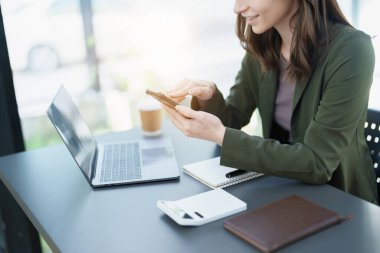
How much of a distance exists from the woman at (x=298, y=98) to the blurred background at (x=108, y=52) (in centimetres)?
61

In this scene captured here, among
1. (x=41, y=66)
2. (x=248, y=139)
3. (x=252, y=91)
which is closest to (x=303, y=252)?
(x=248, y=139)

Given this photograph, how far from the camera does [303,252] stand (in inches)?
28.9

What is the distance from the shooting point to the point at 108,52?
2.03m

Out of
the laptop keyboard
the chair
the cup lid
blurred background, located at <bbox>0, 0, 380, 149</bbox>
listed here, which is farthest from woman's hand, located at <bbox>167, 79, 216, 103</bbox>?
blurred background, located at <bbox>0, 0, 380, 149</bbox>

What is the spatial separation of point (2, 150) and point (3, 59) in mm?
325

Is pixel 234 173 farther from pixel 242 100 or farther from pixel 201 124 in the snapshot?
pixel 242 100

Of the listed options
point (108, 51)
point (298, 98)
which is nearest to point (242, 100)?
point (298, 98)

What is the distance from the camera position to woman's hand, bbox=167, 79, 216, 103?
1.27 meters

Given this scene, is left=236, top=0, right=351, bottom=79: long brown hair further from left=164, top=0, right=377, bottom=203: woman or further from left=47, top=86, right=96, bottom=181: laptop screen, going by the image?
left=47, top=86, right=96, bottom=181: laptop screen

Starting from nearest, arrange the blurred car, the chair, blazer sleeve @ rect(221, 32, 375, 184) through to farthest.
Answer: blazer sleeve @ rect(221, 32, 375, 184) → the chair → the blurred car

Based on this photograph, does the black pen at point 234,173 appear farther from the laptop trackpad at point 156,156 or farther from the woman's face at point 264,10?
the woman's face at point 264,10

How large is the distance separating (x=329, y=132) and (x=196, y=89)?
44 centimetres

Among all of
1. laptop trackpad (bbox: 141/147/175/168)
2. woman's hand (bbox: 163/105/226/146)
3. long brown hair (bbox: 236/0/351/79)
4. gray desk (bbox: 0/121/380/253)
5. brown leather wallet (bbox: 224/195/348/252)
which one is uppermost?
long brown hair (bbox: 236/0/351/79)

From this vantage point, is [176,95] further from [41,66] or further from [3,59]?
[41,66]
